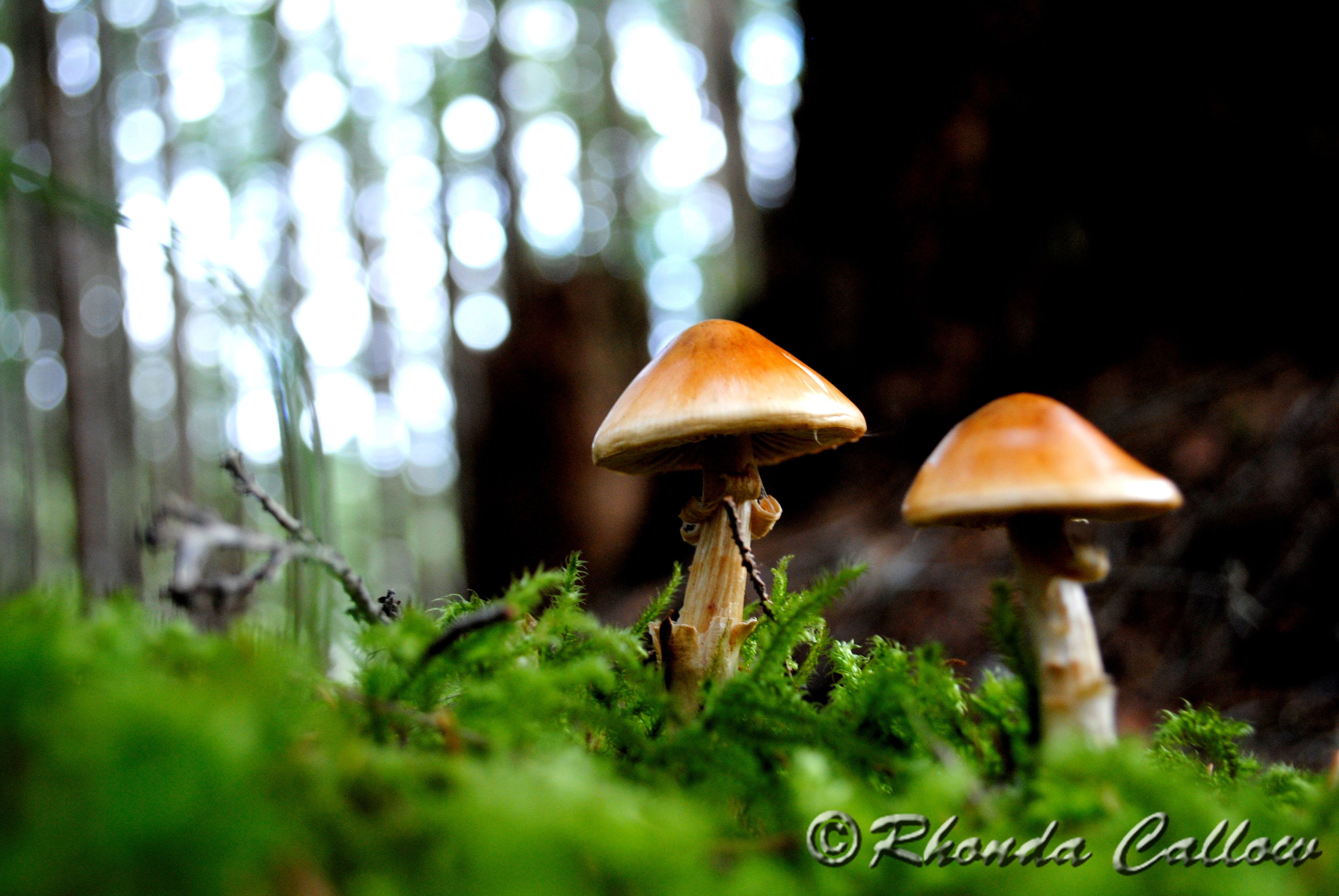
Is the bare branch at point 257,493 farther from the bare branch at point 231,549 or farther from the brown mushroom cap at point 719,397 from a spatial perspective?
the brown mushroom cap at point 719,397

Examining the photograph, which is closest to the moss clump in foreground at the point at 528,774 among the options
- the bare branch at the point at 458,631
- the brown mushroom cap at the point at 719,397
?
the bare branch at the point at 458,631

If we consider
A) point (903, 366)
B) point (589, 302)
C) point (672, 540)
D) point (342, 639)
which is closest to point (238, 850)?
point (342, 639)

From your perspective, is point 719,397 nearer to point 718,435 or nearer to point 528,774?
point 718,435

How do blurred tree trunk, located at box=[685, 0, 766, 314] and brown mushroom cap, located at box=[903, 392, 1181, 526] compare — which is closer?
brown mushroom cap, located at box=[903, 392, 1181, 526]

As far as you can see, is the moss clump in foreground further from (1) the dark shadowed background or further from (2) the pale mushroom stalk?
(1) the dark shadowed background

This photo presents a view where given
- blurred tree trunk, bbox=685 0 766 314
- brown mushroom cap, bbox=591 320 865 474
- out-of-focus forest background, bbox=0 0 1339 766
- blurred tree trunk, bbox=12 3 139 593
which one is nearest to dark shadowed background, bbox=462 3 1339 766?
out-of-focus forest background, bbox=0 0 1339 766

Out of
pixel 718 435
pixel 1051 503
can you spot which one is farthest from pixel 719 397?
pixel 1051 503
